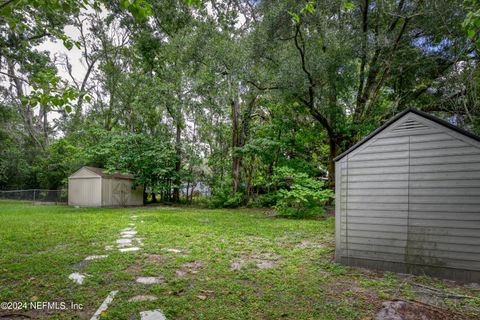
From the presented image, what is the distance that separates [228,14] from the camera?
12.1 meters

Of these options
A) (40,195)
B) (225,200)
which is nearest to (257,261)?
(225,200)

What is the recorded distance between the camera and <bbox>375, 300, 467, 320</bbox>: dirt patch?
2.21 metres

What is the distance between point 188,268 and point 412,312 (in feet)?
7.64

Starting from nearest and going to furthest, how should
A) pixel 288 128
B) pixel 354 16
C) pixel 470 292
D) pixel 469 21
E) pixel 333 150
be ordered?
1. pixel 469 21
2. pixel 470 292
3. pixel 354 16
4. pixel 333 150
5. pixel 288 128

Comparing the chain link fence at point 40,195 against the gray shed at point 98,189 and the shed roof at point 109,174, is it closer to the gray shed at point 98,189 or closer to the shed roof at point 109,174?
the gray shed at point 98,189

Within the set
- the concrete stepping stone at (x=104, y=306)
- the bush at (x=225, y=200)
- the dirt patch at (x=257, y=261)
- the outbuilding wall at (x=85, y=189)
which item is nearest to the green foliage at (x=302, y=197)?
the bush at (x=225, y=200)

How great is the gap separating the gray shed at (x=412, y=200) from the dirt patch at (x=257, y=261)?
89cm

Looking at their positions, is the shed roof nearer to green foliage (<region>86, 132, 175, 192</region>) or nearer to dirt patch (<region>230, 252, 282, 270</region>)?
green foliage (<region>86, 132, 175, 192</region>)

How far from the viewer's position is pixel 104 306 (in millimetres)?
2309

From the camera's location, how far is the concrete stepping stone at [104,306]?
2.14 meters

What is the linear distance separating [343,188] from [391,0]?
730cm

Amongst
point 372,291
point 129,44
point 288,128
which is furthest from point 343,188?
point 129,44

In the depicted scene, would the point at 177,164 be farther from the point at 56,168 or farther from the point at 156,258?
the point at 156,258

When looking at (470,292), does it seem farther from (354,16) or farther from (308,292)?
(354,16)
